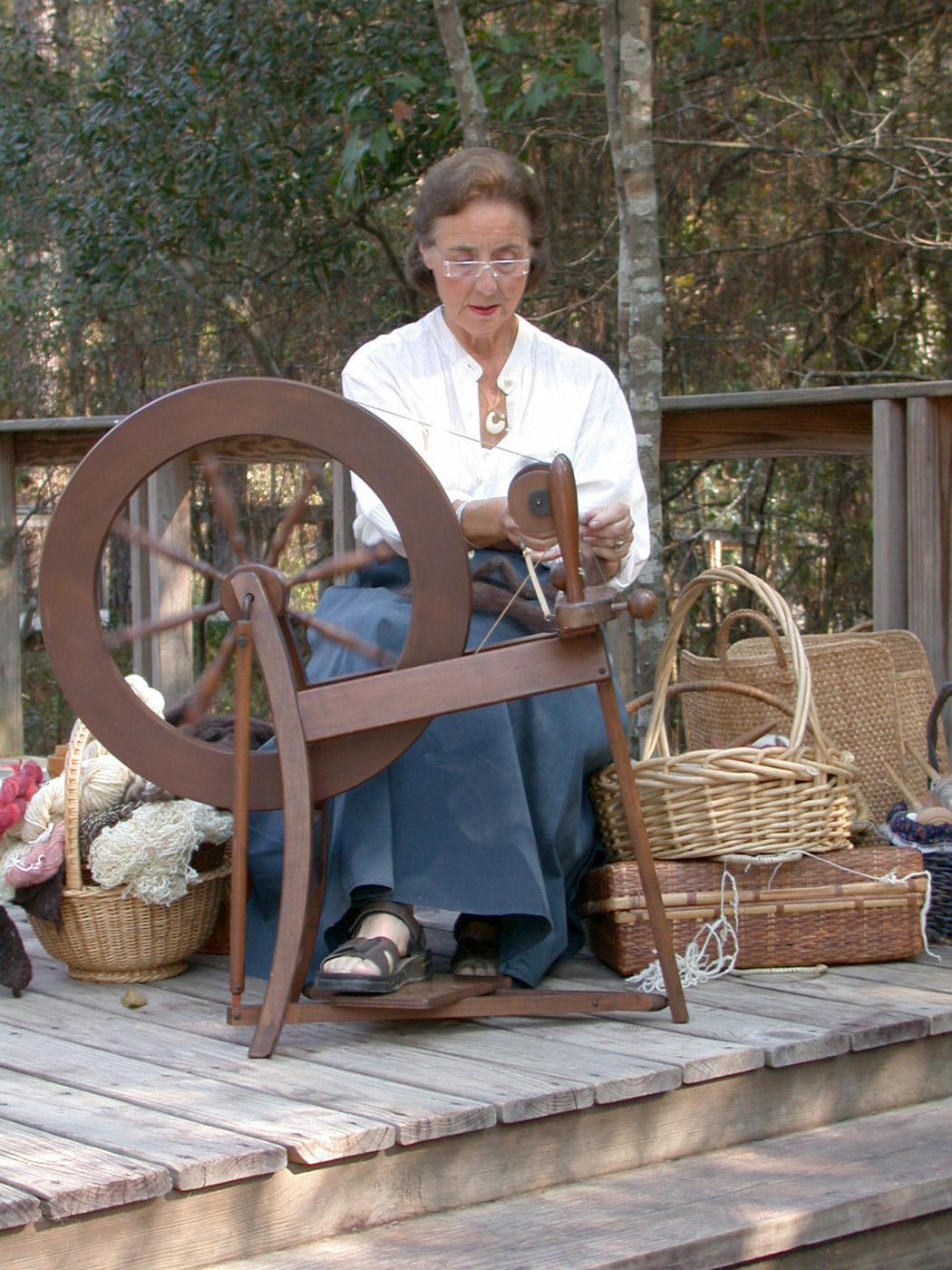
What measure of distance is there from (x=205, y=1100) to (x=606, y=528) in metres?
0.98

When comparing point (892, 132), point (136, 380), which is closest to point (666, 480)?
point (892, 132)

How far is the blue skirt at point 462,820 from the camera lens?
208 centimetres

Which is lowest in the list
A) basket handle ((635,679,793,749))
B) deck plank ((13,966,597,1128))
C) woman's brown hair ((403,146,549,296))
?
deck plank ((13,966,597,1128))

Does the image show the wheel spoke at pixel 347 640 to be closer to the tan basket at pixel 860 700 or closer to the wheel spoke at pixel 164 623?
the wheel spoke at pixel 164 623

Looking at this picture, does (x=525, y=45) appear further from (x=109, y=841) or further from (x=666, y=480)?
(x=109, y=841)

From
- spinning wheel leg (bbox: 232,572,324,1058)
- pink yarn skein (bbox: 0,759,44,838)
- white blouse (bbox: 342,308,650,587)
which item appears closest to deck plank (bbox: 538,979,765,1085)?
spinning wheel leg (bbox: 232,572,324,1058)

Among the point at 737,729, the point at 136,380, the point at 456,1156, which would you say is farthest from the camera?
the point at 136,380

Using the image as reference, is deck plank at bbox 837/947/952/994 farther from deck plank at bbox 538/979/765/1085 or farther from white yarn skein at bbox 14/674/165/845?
white yarn skein at bbox 14/674/165/845

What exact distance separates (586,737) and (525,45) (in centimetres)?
417

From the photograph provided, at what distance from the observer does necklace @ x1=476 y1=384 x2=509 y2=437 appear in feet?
7.95

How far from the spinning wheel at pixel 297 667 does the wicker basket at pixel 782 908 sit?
0.77 feet

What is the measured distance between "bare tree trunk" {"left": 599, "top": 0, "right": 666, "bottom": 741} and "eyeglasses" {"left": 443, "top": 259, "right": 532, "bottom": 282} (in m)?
1.39

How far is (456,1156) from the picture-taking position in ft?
5.47

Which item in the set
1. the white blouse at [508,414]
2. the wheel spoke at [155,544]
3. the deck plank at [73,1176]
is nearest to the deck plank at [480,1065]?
the deck plank at [73,1176]
